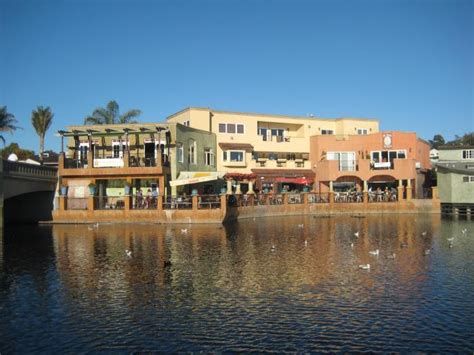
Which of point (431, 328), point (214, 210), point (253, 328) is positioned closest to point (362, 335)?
point (431, 328)

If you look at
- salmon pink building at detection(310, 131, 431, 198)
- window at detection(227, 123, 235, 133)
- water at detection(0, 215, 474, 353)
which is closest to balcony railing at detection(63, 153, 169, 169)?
window at detection(227, 123, 235, 133)

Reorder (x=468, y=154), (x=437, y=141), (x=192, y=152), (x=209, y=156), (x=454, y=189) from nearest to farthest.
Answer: (x=192, y=152) < (x=454, y=189) < (x=209, y=156) < (x=468, y=154) < (x=437, y=141)

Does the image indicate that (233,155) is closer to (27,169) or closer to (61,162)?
(61,162)

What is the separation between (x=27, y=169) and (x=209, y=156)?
22914 mm

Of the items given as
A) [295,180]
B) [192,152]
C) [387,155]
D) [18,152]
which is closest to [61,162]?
[192,152]

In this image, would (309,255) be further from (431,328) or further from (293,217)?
(293,217)

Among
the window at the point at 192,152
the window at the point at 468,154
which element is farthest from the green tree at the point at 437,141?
the window at the point at 192,152

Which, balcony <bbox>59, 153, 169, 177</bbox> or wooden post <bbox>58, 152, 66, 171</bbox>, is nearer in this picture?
balcony <bbox>59, 153, 169, 177</bbox>

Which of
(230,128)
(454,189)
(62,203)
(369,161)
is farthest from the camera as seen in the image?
(230,128)

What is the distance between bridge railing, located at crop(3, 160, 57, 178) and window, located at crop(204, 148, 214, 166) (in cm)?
1845

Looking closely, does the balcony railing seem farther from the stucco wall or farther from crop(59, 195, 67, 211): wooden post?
the stucco wall

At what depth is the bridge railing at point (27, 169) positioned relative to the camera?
40056 millimetres

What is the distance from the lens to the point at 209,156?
6003 cm

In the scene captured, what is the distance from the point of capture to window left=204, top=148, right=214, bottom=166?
59.5 m
